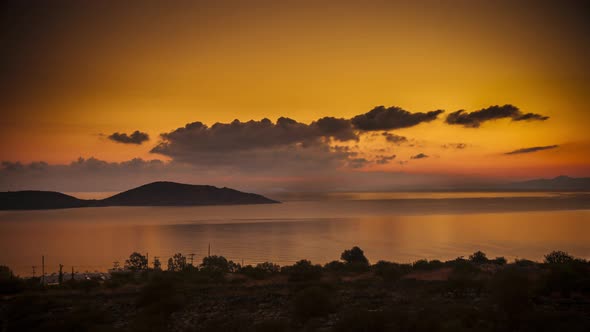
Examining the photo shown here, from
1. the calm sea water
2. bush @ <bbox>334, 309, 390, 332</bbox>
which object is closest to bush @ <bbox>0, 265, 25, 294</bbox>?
bush @ <bbox>334, 309, 390, 332</bbox>

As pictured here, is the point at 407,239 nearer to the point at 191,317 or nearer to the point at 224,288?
the point at 224,288

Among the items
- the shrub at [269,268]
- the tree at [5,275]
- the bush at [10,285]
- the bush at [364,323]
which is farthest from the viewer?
the shrub at [269,268]

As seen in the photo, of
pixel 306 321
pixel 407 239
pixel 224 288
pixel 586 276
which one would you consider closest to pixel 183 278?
pixel 224 288

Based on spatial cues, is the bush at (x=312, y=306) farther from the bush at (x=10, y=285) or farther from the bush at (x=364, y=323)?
the bush at (x=10, y=285)

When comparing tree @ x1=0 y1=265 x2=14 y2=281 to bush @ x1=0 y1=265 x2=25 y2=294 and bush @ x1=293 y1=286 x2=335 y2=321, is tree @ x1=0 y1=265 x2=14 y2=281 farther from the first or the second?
bush @ x1=293 y1=286 x2=335 y2=321

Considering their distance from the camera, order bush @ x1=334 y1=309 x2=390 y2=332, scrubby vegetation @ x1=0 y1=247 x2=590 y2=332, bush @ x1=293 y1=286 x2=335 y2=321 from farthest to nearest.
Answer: bush @ x1=293 y1=286 x2=335 y2=321
scrubby vegetation @ x1=0 y1=247 x2=590 y2=332
bush @ x1=334 y1=309 x2=390 y2=332

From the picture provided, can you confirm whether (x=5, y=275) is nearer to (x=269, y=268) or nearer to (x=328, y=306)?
(x=269, y=268)

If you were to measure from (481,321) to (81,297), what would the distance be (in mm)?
18033

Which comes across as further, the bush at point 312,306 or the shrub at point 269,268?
the shrub at point 269,268

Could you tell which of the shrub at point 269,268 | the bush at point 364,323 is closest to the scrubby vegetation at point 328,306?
the bush at point 364,323

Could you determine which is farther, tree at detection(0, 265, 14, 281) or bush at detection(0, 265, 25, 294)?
tree at detection(0, 265, 14, 281)

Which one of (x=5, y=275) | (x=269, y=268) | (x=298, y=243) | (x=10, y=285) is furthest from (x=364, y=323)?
(x=298, y=243)

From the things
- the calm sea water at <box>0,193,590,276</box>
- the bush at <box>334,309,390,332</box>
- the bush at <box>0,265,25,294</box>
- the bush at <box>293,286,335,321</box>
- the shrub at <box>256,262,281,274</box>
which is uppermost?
the bush at <box>334,309,390,332</box>

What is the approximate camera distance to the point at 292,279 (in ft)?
75.6
